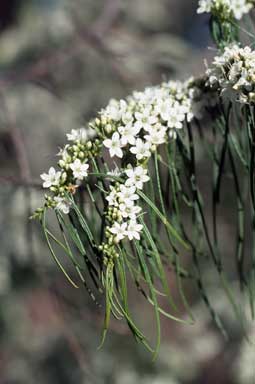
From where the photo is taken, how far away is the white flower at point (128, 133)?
0.85m

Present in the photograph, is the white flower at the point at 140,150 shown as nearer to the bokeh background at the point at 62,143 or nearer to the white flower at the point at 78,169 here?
the white flower at the point at 78,169

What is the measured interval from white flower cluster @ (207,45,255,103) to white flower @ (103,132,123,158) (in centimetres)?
13

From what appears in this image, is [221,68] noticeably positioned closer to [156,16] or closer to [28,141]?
[28,141]

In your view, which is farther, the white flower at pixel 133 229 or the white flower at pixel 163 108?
the white flower at pixel 163 108

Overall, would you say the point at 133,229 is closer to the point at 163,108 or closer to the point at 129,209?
the point at 129,209

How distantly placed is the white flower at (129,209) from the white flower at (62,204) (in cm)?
7

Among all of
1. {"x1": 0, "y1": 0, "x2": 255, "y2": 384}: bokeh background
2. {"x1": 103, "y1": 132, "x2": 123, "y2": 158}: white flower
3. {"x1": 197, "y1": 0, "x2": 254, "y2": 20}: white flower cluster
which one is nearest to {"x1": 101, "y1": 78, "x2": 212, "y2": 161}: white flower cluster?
{"x1": 103, "y1": 132, "x2": 123, "y2": 158}: white flower

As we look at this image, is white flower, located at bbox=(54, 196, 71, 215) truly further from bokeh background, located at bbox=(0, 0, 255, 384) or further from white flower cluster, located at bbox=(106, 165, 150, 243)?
bokeh background, located at bbox=(0, 0, 255, 384)

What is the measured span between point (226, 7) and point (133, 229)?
371 mm

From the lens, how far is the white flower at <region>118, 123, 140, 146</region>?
2.81 feet

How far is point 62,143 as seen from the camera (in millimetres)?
1961

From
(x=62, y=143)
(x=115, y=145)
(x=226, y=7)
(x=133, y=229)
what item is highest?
(x=62, y=143)

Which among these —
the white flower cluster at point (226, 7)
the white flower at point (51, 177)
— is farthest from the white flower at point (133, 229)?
the white flower cluster at point (226, 7)

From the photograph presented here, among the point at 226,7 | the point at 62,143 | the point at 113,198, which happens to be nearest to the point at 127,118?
→ the point at 113,198
